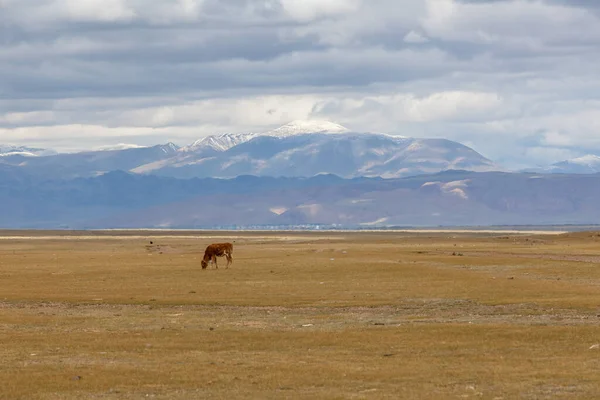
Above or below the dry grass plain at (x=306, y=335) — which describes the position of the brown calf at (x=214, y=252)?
above

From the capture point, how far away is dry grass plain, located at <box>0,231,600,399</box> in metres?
21.6

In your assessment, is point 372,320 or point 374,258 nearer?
point 372,320

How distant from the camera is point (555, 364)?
23375 mm

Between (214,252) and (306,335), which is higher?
(214,252)

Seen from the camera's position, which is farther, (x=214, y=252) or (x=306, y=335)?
(x=214, y=252)

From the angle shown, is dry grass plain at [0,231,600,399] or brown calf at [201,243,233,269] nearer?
dry grass plain at [0,231,600,399]

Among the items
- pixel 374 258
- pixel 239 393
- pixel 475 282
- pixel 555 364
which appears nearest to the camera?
pixel 239 393

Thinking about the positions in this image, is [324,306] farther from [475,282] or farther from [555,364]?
[555,364]

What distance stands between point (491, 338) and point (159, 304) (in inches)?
616

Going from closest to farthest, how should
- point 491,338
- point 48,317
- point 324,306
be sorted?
point 491,338 → point 48,317 → point 324,306

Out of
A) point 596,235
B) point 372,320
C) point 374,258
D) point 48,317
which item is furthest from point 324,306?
point 596,235

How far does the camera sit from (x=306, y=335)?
29516 millimetres

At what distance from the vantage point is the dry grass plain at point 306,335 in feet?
70.8

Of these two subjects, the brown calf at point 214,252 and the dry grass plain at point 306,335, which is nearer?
the dry grass plain at point 306,335
